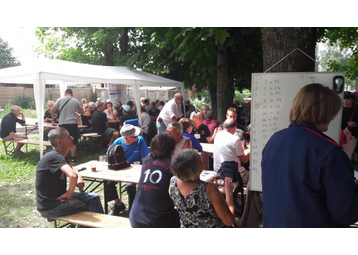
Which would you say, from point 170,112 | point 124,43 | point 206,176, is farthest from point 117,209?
point 124,43

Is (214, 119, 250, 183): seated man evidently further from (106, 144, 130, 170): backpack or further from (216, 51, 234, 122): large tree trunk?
(216, 51, 234, 122): large tree trunk

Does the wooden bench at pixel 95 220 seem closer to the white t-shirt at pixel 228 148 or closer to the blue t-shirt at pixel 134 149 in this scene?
the blue t-shirt at pixel 134 149

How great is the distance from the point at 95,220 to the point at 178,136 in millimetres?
1503

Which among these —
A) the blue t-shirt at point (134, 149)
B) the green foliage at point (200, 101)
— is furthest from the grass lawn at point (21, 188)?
the green foliage at point (200, 101)

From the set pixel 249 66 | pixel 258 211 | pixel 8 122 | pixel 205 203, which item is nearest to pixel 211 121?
pixel 249 66

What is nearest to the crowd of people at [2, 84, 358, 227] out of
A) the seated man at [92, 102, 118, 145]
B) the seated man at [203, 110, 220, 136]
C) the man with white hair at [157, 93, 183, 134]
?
the seated man at [203, 110, 220, 136]

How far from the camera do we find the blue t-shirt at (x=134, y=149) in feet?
14.1


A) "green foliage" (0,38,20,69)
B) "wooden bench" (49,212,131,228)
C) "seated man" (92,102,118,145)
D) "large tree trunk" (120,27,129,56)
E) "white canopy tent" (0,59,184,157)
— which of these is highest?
"green foliage" (0,38,20,69)

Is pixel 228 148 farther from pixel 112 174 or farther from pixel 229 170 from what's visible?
pixel 112 174

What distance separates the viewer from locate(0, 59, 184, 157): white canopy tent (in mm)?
6379

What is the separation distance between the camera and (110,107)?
10117 millimetres

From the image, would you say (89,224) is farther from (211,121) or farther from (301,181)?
(211,121)

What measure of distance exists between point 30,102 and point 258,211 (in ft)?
71.3

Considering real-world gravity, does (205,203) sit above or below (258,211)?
above
